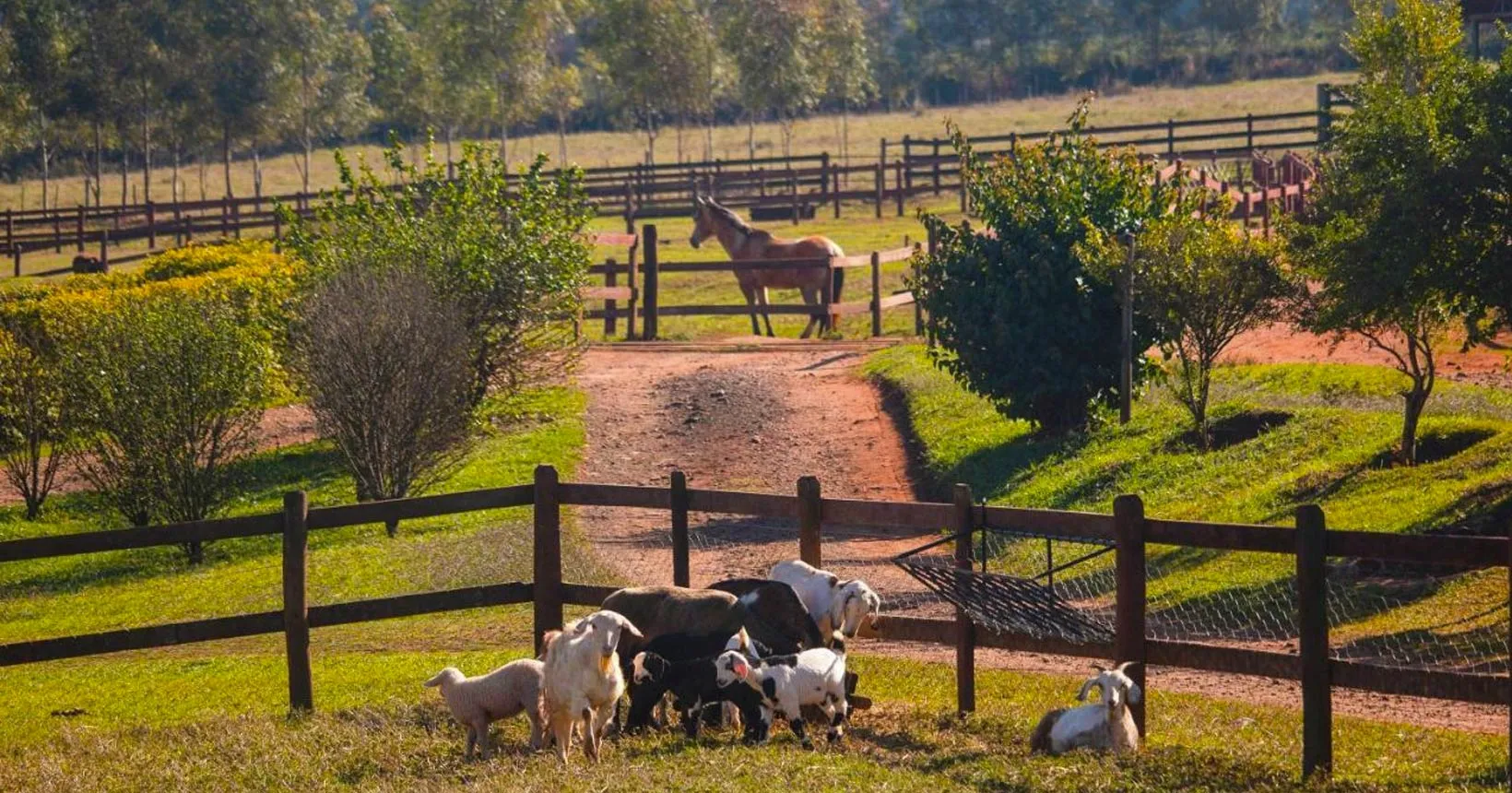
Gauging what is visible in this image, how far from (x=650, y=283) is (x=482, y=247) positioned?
909 cm

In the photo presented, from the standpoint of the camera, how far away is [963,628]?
33.5ft

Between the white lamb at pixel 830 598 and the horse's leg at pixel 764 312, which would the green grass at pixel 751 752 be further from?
the horse's leg at pixel 764 312

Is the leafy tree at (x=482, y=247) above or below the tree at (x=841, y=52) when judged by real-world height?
below

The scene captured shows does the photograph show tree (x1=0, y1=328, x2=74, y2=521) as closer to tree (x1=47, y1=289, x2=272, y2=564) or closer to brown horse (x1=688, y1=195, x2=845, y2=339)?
tree (x1=47, y1=289, x2=272, y2=564)

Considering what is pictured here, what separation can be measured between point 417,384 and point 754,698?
11677 millimetres

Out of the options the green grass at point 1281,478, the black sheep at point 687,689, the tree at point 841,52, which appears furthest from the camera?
the tree at point 841,52

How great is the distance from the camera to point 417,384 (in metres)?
20.4

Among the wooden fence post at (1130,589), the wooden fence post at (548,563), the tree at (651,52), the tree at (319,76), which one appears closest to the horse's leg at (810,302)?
the wooden fence post at (548,563)

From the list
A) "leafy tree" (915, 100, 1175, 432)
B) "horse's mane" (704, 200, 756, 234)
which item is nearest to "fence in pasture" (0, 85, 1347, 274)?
"horse's mane" (704, 200, 756, 234)

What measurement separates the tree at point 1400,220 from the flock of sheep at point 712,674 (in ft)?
23.1

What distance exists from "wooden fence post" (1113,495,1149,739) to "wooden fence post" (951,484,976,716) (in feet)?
3.06

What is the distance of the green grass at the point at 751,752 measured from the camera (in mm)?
8828

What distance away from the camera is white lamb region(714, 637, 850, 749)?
30.8 ft

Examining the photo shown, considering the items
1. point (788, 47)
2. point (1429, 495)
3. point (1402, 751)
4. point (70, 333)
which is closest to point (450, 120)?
point (788, 47)
